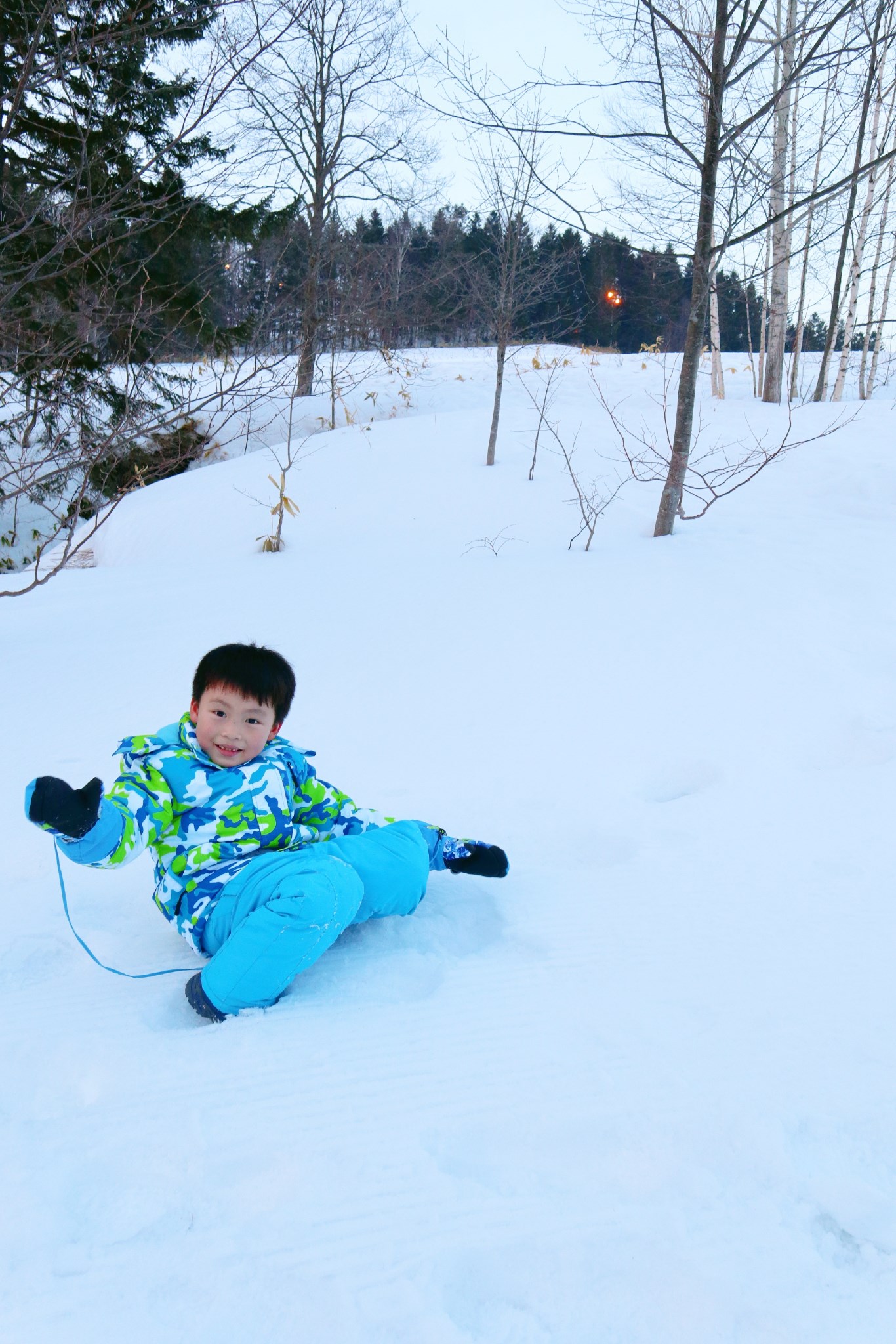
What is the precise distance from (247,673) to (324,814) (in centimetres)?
46

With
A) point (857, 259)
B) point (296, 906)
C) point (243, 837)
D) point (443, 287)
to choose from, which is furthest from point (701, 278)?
point (443, 287)

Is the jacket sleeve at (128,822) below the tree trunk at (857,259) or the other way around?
below

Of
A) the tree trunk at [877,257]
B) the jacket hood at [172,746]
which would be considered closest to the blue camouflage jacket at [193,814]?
the jacket hood at [172,746]

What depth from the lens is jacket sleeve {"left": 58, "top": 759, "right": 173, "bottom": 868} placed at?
172cm

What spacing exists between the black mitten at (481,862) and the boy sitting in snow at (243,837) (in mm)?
18

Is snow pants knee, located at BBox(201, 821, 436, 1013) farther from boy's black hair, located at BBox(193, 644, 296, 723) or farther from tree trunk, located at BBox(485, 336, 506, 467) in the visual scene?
tree trunk, located at BBox(485, 336, 506, 467)

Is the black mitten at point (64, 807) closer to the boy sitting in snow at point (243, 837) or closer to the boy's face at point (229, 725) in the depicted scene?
the boy sitting in snow at point (243, 837)

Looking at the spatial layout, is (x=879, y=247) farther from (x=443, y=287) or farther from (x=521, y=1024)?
(x=521, y=1024)

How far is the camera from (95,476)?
31.6 feet

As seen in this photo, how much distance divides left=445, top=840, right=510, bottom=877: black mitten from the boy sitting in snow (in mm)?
18

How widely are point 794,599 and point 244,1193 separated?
3.68 meters

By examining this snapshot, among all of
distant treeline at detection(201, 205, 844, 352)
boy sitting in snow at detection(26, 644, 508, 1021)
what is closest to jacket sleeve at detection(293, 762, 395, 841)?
boy sitting in snow at detection(26, 644, 508, 1021)

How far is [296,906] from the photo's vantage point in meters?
1.72

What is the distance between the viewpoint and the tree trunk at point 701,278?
441 centimetres
